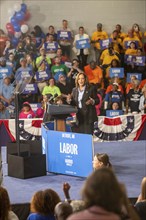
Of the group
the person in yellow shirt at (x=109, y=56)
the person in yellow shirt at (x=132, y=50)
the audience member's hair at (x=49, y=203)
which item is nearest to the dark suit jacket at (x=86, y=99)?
the audience member's hair at (x=49, y=203)

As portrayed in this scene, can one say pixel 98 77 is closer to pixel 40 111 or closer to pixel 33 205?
pixel 40 111

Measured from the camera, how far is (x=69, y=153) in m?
9.48

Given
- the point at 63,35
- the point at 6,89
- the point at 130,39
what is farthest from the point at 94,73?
the point at 6,89

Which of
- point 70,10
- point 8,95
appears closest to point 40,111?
point 8,95

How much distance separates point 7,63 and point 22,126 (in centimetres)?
526

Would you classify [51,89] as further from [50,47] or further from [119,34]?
[119,34]

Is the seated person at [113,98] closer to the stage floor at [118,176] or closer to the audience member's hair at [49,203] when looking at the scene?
the stage floor at [118,176]

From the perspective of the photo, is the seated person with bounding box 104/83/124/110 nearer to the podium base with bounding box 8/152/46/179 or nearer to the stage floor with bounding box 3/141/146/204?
the stage floor with bounding box 3/141/146/204

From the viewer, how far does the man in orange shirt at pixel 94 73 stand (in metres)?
17.8

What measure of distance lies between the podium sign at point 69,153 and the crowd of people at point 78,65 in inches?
198

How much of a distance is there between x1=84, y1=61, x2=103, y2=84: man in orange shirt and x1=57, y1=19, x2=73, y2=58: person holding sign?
1669 millimetres

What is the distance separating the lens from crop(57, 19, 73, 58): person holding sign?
19.2 meters

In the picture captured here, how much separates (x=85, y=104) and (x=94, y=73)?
795cm

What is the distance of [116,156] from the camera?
1129 centimetres
